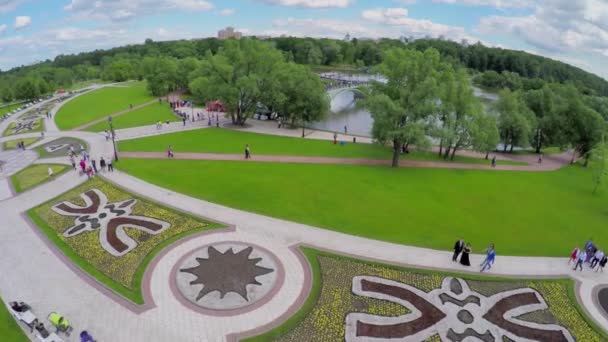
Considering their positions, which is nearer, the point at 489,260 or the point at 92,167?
the point at 489,260

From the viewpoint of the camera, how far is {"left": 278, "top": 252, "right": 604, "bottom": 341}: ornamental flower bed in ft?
53.0

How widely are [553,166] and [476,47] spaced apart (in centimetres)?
15074

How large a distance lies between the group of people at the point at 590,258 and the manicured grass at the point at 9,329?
3015 cm

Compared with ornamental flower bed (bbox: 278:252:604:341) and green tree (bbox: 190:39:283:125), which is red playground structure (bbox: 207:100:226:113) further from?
ornamental flower bed (bbox: 278:252:604:341)

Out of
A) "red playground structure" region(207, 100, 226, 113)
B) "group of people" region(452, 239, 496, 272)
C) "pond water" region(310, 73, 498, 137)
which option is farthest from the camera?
"pond water" region(310, 73, 498, 137)

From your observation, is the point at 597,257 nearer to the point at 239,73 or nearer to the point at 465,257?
the point at 465,257

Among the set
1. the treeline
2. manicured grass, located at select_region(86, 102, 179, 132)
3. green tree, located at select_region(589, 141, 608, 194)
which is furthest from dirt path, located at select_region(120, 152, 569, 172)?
the treeline

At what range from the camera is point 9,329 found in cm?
1575

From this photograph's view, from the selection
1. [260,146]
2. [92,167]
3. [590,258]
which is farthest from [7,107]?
[590,258]

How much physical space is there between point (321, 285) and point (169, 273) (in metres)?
8.79

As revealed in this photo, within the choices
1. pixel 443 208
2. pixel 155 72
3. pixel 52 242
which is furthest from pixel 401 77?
pixel 155 72

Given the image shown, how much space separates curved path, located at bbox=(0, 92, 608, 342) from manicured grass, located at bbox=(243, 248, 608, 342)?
0.47m

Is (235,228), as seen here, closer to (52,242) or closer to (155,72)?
(52,242)

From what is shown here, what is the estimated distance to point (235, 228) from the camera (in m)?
24.4
